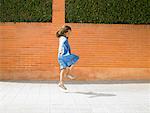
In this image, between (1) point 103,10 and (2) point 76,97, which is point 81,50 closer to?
(1) point 103,10

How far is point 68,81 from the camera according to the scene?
44.8ft

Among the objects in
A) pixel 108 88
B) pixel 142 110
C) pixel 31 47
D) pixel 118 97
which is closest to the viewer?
pixel 142 110

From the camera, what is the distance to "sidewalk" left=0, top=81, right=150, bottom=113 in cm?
814

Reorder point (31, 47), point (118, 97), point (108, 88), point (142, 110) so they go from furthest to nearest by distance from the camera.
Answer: point (31, 47)
point (108, 88)
point (118, 97)
point (142, 110)

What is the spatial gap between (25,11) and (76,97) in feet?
16.3

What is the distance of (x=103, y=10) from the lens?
1372 centimetres

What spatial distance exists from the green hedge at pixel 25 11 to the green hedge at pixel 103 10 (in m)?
0.77

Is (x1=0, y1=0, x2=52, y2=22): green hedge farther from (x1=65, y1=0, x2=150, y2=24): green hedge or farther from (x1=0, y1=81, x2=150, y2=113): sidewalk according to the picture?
(x1=0, y1=81, x2=150, y2=113): sidewalk

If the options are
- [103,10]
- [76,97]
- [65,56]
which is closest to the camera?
[76,97]

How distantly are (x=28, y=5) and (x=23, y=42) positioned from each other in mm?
1305

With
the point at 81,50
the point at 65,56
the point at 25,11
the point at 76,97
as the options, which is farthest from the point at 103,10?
the point at 76,97

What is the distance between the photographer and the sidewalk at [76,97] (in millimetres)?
8141

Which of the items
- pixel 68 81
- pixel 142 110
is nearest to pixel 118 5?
pixel 68 81

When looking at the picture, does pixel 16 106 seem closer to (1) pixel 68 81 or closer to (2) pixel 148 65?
(1) pixel 68 81
